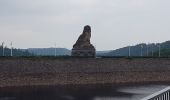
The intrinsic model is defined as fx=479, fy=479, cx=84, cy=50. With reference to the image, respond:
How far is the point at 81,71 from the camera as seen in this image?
41.5m

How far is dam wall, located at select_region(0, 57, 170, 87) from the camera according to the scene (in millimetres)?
37844

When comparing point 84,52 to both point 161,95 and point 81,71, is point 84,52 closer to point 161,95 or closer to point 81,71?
point 81,71

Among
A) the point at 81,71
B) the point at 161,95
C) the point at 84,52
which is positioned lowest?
the point at 81,71

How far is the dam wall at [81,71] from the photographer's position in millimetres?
37844

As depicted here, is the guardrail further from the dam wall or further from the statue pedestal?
the statue pedestal

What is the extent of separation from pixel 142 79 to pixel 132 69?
136 cm

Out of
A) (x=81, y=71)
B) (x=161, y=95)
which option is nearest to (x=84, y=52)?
(x=81, y=71)

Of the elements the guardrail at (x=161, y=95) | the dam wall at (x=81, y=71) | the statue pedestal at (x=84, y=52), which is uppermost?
the statue pedestal at (x=84, y=52)

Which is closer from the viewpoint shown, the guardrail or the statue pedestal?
the guardrail

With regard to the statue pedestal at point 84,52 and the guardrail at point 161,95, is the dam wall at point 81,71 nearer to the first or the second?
the statue pedestal at point 84,52

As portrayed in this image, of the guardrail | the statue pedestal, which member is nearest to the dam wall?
the statue pedestal

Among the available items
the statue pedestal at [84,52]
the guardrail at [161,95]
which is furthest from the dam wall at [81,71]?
the guardrail at [161,95]

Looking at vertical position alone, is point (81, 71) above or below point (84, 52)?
below

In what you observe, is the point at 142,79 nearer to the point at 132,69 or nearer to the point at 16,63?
the point at 132,69
